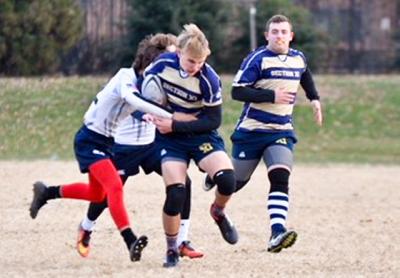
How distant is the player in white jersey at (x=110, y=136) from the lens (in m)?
10.4

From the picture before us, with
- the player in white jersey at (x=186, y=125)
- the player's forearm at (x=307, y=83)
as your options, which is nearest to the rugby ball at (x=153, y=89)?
the player in white jersey at (x=186, y=125)

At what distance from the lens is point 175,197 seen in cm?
1037

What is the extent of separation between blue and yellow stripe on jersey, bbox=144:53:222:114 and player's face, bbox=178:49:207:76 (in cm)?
8

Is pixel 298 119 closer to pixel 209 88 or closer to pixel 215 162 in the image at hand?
pixel 215 162

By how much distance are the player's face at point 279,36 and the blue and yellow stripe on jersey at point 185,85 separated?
989mm

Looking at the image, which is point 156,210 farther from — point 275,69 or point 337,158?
point 337,158

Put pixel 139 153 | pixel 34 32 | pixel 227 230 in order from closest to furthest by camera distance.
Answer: pixel 227 230, pixel 139 153, pixel 34 32

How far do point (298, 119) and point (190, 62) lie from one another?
17910 millimetres

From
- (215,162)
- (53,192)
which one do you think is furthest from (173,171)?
(53,192)

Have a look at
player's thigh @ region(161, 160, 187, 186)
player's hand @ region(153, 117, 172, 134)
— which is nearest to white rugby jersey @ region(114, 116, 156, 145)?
player's thigh @ region(161, 160, 187, 186)

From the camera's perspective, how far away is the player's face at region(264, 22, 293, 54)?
11.1 m

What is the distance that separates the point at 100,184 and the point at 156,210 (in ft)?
13.5

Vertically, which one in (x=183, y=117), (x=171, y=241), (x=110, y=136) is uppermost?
(x=183, y=117)

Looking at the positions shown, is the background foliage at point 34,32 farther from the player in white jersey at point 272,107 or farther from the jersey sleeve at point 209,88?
the jersey sleeve at point 209,88
